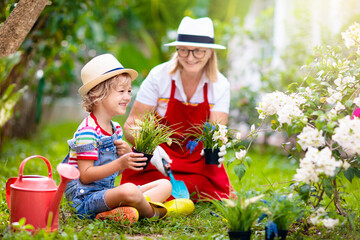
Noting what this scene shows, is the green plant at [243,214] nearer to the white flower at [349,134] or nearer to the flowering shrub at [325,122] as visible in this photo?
the flowering shrub at [325,122]

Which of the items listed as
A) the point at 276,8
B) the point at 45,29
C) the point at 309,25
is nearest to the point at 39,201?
the point at 45,29

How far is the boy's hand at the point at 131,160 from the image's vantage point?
9.46 ft

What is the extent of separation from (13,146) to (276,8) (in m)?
5.05

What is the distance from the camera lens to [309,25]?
274 inches

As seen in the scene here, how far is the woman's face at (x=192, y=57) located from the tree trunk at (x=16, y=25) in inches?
48.0

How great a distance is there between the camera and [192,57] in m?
3.79

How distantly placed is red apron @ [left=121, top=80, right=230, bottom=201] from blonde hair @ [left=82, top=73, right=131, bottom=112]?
78 centimetres

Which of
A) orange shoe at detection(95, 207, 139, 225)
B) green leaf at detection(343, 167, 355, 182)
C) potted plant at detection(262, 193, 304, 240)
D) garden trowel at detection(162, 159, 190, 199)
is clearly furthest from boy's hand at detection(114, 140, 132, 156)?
green leaf at detection(343, 167, 355, 182)

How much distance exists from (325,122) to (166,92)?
1693mm

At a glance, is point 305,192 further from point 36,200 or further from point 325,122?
point 36,200

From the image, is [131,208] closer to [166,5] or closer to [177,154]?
[177,154]

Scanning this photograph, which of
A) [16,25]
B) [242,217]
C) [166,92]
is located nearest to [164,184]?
[166,92]

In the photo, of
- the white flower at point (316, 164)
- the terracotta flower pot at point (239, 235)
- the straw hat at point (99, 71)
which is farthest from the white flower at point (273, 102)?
the straw hat at point (99, 71)

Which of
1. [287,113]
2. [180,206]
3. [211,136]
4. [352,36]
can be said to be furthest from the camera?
[211,136]
